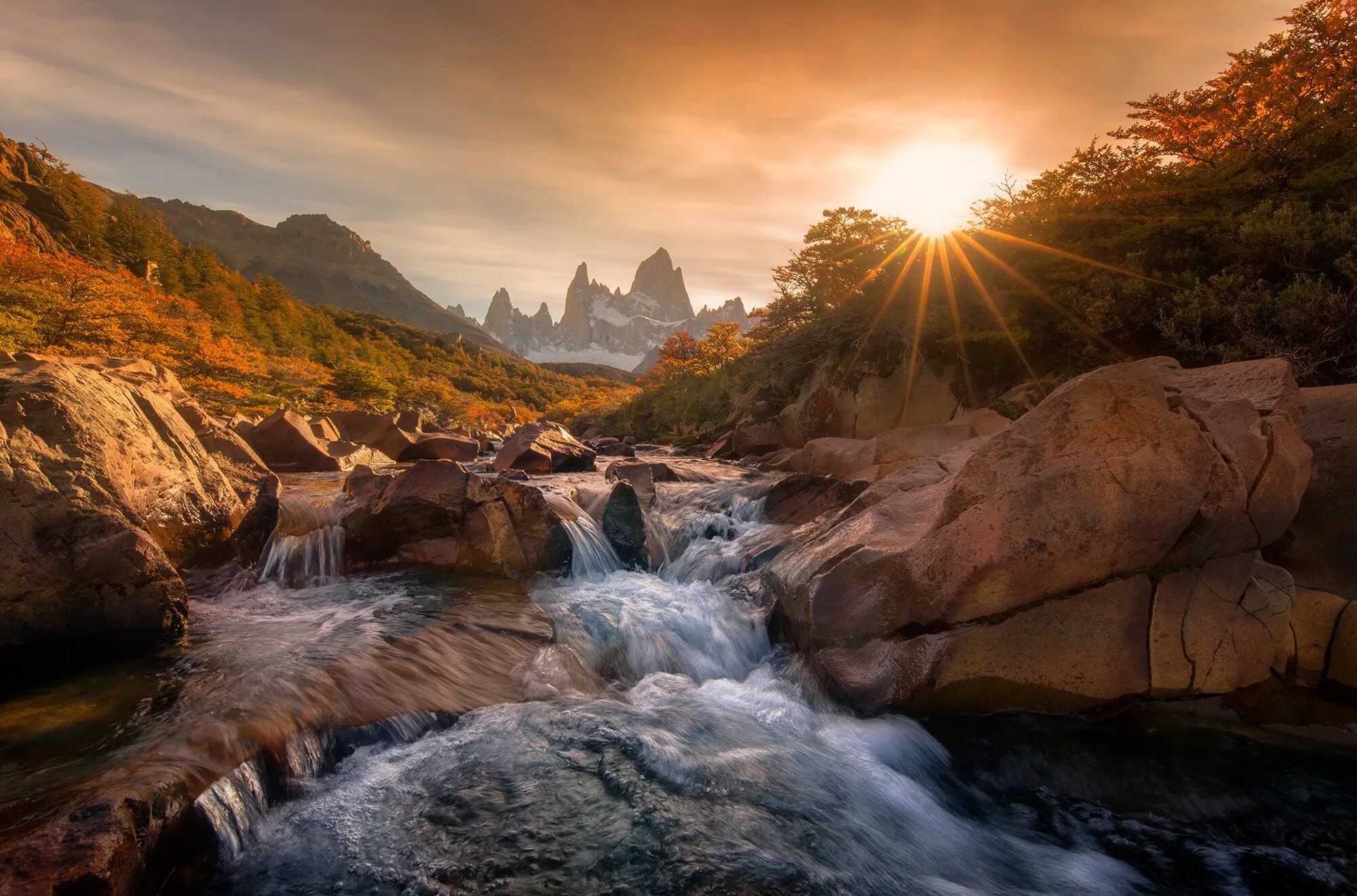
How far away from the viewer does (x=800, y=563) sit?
727 cm

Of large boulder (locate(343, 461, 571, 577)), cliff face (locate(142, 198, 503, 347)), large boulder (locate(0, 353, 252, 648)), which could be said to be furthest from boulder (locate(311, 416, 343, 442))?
cliff face (locate(142, 198, 503, 347))

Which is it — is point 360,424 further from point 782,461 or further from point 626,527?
point 626,527

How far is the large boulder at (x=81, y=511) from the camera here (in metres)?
5.12

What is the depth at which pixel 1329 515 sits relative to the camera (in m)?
6.52

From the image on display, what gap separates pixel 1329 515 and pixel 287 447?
1976cm

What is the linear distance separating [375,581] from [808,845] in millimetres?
6683

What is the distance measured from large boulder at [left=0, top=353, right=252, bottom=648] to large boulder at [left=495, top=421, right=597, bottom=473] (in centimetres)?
1134

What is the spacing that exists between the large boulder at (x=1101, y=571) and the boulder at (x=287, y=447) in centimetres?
1497

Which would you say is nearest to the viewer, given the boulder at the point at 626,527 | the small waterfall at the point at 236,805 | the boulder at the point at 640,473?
the small waterfall at the point at 236,805

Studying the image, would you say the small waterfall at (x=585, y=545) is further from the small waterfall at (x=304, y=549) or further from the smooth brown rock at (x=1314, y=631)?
the smooth brown rock at (x=1314, y=631)

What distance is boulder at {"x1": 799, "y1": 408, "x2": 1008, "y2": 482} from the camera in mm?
12531

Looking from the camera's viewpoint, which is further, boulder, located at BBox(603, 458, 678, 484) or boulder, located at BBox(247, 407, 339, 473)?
boulder, located at BBox(247, 407, 339, 473)

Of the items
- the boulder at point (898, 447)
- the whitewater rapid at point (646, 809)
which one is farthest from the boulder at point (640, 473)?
the whitewater rapid at point (646, 809)

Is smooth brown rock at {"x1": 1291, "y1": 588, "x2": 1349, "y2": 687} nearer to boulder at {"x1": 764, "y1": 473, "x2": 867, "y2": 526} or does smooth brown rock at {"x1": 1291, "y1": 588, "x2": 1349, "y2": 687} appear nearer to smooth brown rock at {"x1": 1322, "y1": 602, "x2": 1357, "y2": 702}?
smooth brown rock at {"x1": 1322, "y1": 602, "x2": 1357, "y2": 702}
